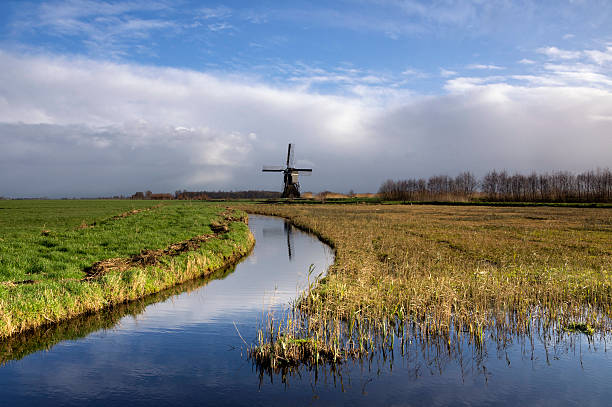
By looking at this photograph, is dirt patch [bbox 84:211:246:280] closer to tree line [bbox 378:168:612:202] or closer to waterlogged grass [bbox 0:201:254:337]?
waterlogged grass [bbox 0:201:254:337]

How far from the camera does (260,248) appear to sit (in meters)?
28.1

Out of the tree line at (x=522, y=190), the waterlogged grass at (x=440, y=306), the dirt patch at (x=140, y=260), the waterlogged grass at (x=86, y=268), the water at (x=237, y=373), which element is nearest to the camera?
the water at (x=237, y=373)

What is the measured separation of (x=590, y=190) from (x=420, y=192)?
34598mm

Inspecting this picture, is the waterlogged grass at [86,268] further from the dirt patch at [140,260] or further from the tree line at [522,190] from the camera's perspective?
the tree line at [522,190]

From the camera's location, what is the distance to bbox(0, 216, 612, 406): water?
7500 millimetres

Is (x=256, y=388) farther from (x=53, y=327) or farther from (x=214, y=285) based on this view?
(x=214, y=285)

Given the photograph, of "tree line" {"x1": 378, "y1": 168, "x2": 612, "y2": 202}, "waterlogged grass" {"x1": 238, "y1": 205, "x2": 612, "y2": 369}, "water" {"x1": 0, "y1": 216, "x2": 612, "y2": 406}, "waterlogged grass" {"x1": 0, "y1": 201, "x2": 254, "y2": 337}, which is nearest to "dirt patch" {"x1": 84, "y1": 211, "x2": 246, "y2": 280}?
"waterlogged grass" {"x1": 0, "y1": 201, "x2": 254, "y2": 337}

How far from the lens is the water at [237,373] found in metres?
7.50

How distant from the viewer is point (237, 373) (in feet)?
28.1

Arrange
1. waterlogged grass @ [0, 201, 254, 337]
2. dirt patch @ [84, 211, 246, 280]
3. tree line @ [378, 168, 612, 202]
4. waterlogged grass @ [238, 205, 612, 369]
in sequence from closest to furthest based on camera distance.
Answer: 1. waterlogged grass @ [238, 205, 612, 369]
2. waterlogged grass @ [0, 201, 254, 337]
3. dirt patch @ [84, 211, 246, 280]
4. tree line @ [378, 168, 612, 202]

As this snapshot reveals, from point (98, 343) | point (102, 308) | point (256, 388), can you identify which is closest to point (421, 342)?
point (256, 388)

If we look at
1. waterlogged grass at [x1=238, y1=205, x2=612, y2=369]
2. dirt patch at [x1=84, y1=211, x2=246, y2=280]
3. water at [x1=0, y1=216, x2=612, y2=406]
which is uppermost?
dirt patch at [x1=84, y1=211, x2=246, y2=280]

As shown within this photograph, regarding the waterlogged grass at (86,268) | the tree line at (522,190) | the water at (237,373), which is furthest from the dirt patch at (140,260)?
the tree line at (522,190)

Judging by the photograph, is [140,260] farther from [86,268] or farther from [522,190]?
[522,190]
